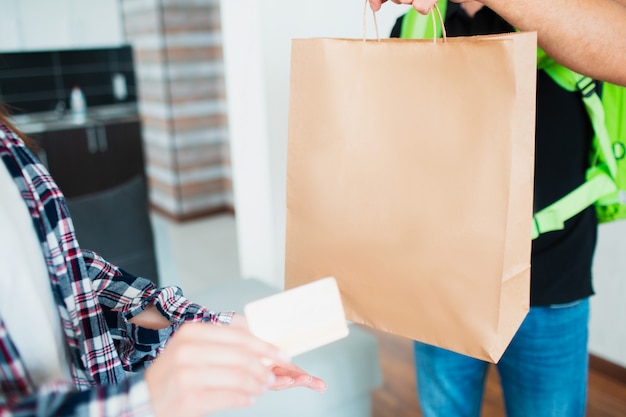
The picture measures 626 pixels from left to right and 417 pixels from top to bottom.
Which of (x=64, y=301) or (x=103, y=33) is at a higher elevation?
(x=103, y=33)

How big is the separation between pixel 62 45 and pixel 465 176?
14.2 ft

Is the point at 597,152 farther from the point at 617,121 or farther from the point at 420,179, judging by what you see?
the point at 420,179

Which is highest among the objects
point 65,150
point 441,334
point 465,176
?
point 465,176

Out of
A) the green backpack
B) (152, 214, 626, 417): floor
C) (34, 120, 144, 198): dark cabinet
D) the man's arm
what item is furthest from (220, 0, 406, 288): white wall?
(34, 120, 144, 198): dark cabinet

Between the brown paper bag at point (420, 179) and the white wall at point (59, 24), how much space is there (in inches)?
160

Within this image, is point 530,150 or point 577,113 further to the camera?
point 577,113

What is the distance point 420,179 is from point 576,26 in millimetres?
264

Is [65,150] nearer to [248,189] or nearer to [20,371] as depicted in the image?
[248,189]

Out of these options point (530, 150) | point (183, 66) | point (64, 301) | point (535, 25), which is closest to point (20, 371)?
point (64, 301)

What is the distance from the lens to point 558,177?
87 centimetres

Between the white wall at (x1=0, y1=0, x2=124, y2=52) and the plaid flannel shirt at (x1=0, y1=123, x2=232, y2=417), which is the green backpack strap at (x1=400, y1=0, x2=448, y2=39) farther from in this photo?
the white wall at (x1=0, y1=0, x2=124, y2=52)

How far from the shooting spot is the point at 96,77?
4.56m

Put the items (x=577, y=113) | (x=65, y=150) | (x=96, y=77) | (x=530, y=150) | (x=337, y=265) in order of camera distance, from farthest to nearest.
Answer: (x=96, y=77), (x=65, y=150), (x=577, y=113), (x=337, y=265), (x=530, y=150)

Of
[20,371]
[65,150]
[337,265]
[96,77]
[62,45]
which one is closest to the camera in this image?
[20,371]
